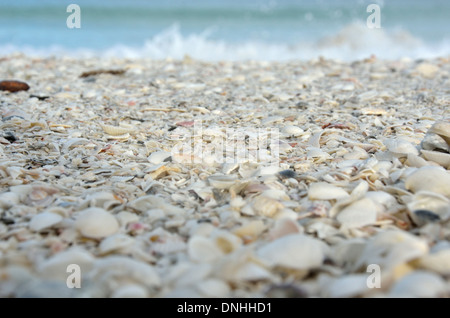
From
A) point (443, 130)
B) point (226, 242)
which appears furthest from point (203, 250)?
point (443, 130)

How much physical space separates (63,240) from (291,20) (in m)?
13.7

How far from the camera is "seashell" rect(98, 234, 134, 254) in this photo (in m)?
1.30

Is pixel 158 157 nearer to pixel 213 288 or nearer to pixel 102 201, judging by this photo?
pixel 102 201

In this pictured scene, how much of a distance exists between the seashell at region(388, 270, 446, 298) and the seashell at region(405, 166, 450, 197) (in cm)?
57

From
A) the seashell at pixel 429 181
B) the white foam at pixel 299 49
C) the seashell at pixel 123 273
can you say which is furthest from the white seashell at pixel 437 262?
the white foam at pixel 299 49

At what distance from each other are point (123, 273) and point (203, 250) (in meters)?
0.23

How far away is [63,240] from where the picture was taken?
1.38m

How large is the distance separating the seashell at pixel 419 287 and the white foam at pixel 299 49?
686 centimetres

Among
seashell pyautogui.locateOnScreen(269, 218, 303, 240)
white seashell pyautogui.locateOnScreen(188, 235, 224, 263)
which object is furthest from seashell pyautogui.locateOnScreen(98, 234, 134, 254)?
seashell pyautogui.locateOnScreen(269, 218, 303, 240)

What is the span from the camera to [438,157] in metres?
1.90

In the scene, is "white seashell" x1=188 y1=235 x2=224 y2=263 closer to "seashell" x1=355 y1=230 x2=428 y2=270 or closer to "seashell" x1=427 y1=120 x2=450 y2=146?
"seashell" x1=355 y1=230 x2=428 y2=270
